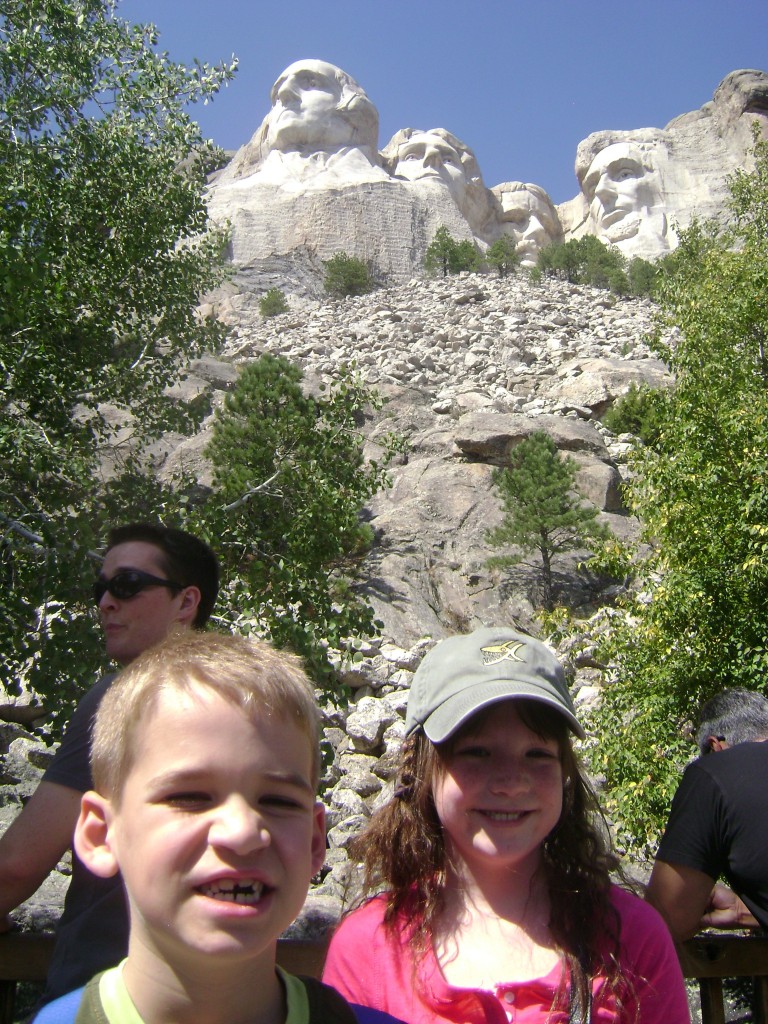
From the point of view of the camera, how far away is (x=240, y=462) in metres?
17.9

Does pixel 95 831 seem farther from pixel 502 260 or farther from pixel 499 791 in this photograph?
pixel 502 260

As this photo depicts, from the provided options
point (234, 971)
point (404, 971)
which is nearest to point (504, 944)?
point (404, 971)

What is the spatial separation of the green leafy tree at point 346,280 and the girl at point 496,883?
172ft

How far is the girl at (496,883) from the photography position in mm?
1649

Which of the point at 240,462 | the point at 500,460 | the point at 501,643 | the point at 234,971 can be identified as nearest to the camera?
the point at 234,971

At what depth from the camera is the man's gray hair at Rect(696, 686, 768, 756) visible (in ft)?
9.16

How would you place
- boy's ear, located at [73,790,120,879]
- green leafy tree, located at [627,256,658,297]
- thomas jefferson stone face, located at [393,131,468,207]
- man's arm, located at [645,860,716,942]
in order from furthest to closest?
1. thomas jefferson stone face, located at [393,131,468,207]
2. green leafy tree, located at [627,256,658,297]
3. man's arm, located at [645,860,716,942]
4. boy's ear, located at [73,790,120,879]

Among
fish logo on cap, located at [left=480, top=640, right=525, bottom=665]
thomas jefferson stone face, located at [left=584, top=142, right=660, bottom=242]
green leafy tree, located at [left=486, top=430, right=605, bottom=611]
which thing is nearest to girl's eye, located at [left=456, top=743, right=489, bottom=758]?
fish logo on cap, located at [left=480, top=640, right=525, bottom=665]

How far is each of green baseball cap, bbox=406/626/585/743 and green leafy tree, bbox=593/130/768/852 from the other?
474 cm

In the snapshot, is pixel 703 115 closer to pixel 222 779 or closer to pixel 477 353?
pixel 477 353

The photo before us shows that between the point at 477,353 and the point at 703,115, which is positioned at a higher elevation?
the point at 703,115

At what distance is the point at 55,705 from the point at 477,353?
32765mm

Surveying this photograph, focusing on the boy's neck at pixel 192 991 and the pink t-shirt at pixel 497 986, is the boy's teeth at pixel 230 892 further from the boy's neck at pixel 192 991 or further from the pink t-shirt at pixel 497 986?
the pink t-shirt at pixel 497 986

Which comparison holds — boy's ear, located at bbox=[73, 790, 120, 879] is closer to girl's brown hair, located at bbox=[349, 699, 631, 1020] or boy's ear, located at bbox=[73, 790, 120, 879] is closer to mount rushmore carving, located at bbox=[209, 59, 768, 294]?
girl's brown hair, located at bbox=[349, 699, 631, 1020]
